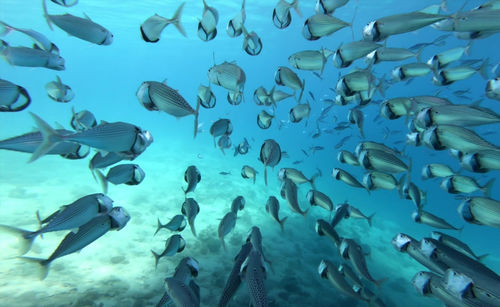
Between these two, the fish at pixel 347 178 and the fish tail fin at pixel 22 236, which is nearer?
the fish tail fin at pixel 22 236

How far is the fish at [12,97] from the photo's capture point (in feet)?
9.22

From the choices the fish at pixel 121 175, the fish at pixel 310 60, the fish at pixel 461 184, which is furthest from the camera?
the fish at pixel 310 60

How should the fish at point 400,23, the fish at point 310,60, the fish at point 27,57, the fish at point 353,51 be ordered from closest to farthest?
the fish at point 400,23 → the fish at point 27,57 → the fish at point 353,51 → the fish at point 310,60

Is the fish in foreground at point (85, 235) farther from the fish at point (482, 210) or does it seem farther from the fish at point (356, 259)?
the fish at point (482, 210)

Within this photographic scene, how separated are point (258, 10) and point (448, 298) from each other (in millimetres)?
32776

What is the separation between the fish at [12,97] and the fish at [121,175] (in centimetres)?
118

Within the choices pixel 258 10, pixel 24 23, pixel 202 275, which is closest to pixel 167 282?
pixel 202 275

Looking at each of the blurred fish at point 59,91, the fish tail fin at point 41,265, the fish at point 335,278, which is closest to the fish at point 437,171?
the fish at point 335,278

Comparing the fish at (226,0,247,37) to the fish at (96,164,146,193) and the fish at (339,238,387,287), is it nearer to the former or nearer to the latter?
the fish at (96,164,146,193)

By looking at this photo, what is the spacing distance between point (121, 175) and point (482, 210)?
4.75 meters

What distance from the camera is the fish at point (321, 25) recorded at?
3718mm

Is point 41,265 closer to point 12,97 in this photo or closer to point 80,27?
point 12,97

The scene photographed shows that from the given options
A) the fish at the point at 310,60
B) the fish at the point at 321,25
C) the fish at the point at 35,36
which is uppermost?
the fish at the point at 321,25

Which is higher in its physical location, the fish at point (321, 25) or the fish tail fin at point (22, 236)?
the fish at point (321, 25)
